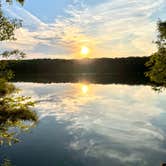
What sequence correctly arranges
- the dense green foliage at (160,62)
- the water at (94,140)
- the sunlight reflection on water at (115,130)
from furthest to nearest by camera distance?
the dense green foliage at (160,62), the sunlight reflection on water at (115,130), the water at (94,140)

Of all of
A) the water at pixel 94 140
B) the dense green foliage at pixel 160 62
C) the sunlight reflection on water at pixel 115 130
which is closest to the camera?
the water at pixel 94 140

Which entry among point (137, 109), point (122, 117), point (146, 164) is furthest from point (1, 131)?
point (137, 109)

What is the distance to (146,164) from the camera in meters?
37.5

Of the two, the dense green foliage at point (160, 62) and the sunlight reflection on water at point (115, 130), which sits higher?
the dense green foliage at point (160, 62)

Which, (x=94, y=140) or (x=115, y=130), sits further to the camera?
(x=115, y=130)

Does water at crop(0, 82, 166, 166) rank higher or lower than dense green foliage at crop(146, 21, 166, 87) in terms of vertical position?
lower

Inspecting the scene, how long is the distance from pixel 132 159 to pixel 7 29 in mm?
20198

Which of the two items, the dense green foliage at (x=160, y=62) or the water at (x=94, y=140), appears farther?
the dense green foliage at (x=160, y=62)

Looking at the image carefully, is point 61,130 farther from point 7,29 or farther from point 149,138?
point 7,29

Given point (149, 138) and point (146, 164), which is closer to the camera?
point (146, 164)

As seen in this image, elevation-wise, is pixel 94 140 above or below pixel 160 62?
below

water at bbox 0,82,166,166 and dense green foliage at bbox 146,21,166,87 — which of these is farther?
dense green foliage at bbox 146,21,166,87

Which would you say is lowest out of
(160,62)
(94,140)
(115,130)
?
(94,140)

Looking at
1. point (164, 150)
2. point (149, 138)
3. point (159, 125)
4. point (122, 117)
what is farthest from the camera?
point (122, 117)
